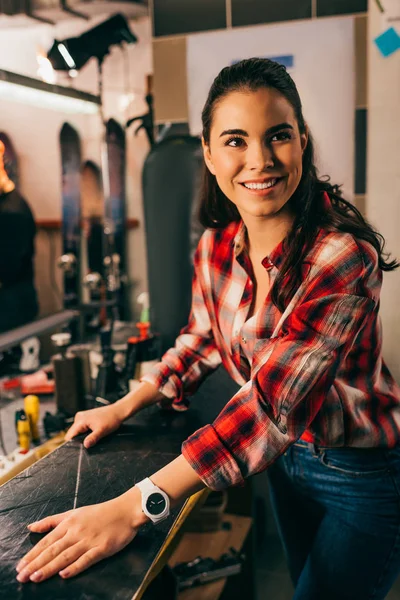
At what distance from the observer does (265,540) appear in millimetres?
2455

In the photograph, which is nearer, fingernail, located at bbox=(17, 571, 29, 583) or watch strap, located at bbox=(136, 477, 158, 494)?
fingernail, located at bbox=(17, 571, 29, 583)

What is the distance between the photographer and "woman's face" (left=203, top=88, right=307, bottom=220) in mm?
965

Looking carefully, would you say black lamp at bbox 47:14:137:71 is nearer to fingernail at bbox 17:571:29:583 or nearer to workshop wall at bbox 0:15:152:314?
workshop wall at bbox 0:15:152:314

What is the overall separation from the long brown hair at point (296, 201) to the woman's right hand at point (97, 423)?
0.46 m

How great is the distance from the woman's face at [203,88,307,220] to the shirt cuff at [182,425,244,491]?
433mm

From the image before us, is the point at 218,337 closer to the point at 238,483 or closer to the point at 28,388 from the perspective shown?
the point at 238,483

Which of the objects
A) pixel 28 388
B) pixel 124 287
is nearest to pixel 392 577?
pixel 28 388

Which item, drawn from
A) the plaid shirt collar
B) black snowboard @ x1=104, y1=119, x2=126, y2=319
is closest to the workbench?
the plaid shirt collar

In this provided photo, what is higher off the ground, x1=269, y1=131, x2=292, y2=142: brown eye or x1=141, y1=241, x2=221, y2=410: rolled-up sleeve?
x1=269, y1=131, x2=292, y2=142: brown eye

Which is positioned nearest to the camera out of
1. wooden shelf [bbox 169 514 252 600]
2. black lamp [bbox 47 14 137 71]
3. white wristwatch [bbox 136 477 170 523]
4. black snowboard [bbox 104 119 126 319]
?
white wristwatch [bbox 136 477 170 523]

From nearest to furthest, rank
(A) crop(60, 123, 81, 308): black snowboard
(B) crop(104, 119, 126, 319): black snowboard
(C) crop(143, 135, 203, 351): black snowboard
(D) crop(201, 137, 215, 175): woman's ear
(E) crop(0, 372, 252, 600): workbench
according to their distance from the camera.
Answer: (E) crop(0, 372, 252, 600): workbench < (D) crop(201, 137, 215, 175): woman's ear < (C) crop(143, 135, 203, 351): black snowboard < (B) crop(104, 119, 126, 319): black snowboard < (A) crop(60, 123, 81, 308): black snowboard

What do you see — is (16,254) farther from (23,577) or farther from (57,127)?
(23,577)

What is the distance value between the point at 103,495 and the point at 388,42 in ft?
5.54

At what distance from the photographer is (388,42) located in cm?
188
